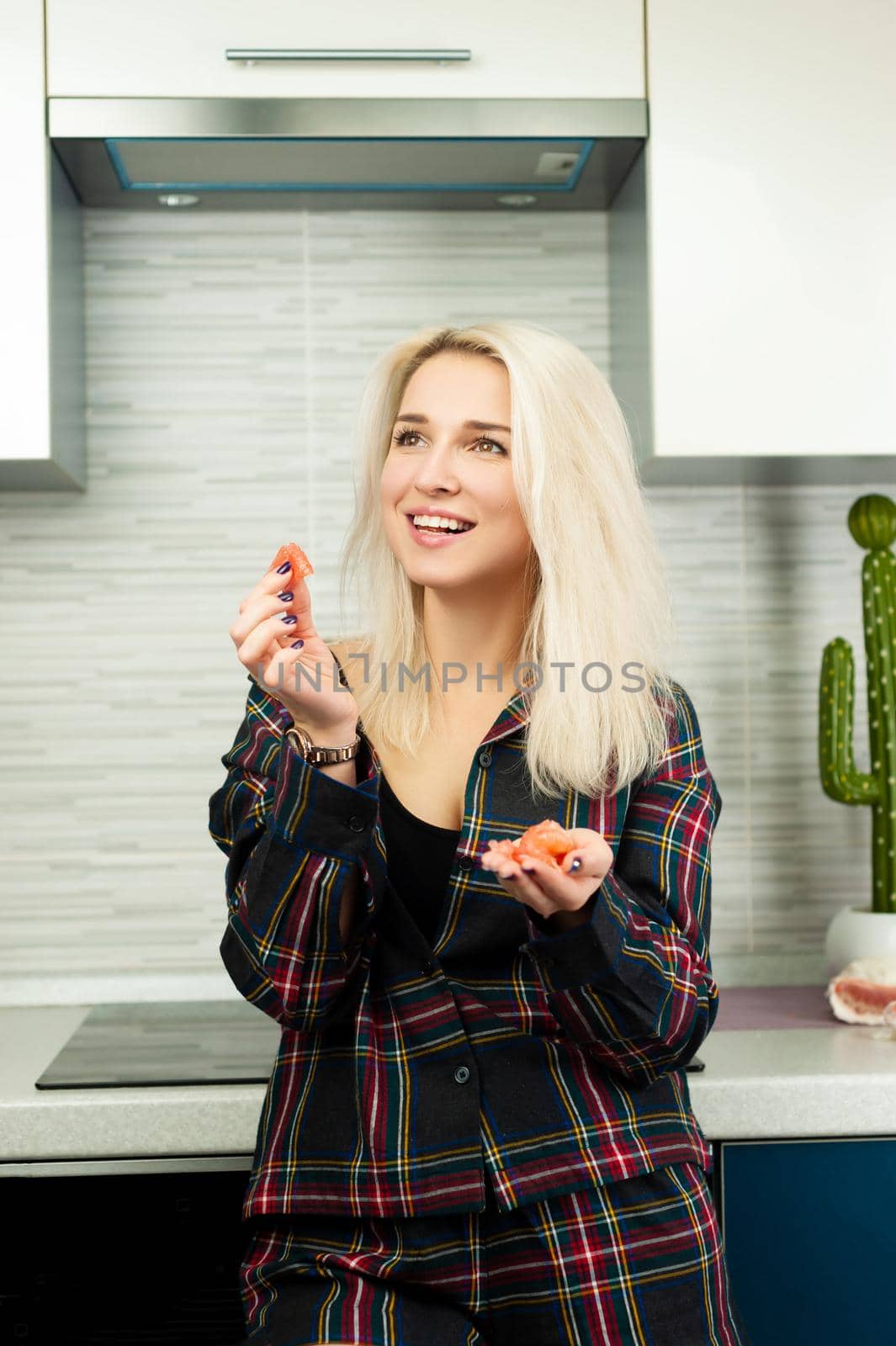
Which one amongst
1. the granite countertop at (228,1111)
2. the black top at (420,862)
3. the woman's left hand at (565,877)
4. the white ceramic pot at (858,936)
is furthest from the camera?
the white ceramic pot at (858,936)

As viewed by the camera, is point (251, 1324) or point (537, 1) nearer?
point (251, 1324)

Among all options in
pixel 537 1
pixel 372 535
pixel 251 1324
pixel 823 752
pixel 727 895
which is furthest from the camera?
pixel 727 895

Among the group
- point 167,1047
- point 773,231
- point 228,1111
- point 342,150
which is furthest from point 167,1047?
point 773,231

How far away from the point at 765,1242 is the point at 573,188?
147cm

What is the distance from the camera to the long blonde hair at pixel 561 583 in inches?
49.8

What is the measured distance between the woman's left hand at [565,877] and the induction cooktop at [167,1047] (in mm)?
556

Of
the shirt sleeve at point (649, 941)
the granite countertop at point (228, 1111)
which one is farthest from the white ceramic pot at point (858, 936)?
the shirt sleeve at point (649, 941)

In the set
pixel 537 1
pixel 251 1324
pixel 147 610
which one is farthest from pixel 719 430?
pixel 251 1324

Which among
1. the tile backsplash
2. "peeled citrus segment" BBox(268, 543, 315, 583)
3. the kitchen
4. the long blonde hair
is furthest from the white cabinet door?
"peeled citrus segment" BBox(268, 543, 315, 583)

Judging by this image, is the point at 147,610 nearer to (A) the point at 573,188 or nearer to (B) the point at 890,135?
(A) the point at 573,188

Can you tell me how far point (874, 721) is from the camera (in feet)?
6.17

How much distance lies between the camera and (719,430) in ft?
5.54

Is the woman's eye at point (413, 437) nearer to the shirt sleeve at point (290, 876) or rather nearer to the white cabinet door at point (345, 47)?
the shirt sleeve at point (290, 876)

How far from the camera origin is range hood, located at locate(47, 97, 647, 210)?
5.37ft
